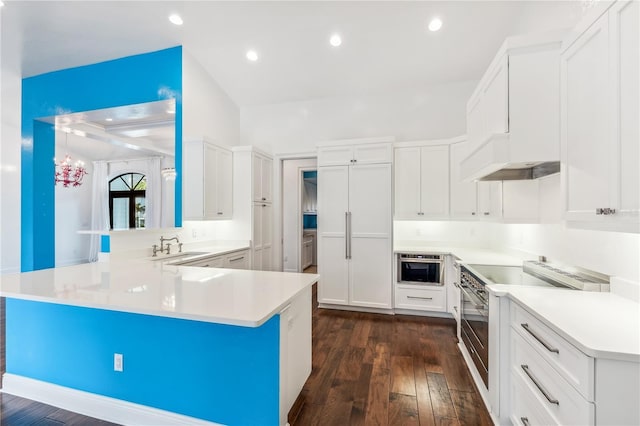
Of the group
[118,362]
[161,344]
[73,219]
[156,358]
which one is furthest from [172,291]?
[73,219]

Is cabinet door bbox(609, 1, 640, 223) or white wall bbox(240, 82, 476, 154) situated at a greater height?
white wall bbox(240, 82, 476, 154)

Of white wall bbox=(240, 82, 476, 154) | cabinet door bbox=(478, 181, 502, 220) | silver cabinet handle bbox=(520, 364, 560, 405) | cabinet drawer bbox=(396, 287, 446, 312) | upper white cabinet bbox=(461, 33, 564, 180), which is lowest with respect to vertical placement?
cabinet drawer bbox=(396, 287, 446, 312)

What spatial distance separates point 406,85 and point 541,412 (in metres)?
4.16

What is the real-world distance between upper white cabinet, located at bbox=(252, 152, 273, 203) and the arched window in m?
1.61

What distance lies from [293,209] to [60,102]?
4227 millimetres

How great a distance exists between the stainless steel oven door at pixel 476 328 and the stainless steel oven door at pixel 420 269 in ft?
2.73

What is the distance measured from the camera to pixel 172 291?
1.64 m

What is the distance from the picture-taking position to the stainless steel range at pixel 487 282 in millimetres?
1795

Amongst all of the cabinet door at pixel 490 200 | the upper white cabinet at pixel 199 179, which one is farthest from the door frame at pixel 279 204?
the cabinet door at pixel 490 200

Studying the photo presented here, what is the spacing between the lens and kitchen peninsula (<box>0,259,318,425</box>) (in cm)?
150

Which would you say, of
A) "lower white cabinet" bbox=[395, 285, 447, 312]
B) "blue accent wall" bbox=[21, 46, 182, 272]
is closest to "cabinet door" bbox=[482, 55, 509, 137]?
"lower white cabinet" bbox=[395, 285, 447, 312]

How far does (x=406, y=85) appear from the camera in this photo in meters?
4.18

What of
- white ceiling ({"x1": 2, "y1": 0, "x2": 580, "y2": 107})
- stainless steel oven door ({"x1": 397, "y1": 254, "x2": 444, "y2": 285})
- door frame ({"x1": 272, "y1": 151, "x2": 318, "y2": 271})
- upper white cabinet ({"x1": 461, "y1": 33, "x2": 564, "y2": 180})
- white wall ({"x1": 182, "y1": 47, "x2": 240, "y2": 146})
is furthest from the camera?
door frame ({"x1": 272, "y1": 151, "x2": 318, "y2": 271})

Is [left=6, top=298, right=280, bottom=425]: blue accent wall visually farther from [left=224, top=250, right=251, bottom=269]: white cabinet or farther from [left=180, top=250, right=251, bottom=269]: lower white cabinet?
[left=224, top=250, right=251, bottom=269]: white cabinet
